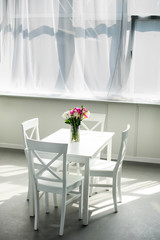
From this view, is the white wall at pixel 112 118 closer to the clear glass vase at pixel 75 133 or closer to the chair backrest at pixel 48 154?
the clear glass vase at pixel 75 133

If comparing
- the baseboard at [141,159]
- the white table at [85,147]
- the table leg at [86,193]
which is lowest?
the baseboard at [141,159]

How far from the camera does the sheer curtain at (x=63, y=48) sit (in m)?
5.10

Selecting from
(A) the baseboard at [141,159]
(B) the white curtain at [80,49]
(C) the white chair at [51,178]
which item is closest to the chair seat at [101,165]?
(C) the white chair at [51,178]

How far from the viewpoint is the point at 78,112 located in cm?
349

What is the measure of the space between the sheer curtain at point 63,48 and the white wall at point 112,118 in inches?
5.3

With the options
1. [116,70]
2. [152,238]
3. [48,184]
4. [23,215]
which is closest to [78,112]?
[48,184]

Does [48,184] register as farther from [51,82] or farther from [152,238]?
[51,82]

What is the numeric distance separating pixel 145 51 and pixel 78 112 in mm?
2032

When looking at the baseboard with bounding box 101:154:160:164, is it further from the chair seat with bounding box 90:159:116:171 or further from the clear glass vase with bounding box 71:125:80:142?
the clear glass vase with bounding box 71:125:80:142

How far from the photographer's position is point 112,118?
5.24 m

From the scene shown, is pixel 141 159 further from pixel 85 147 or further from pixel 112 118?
pixel 85 147

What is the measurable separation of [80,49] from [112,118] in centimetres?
115

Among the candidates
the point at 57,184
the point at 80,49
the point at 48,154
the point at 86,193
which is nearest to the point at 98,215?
the point at 86,193

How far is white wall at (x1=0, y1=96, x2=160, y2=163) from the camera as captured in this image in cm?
513
